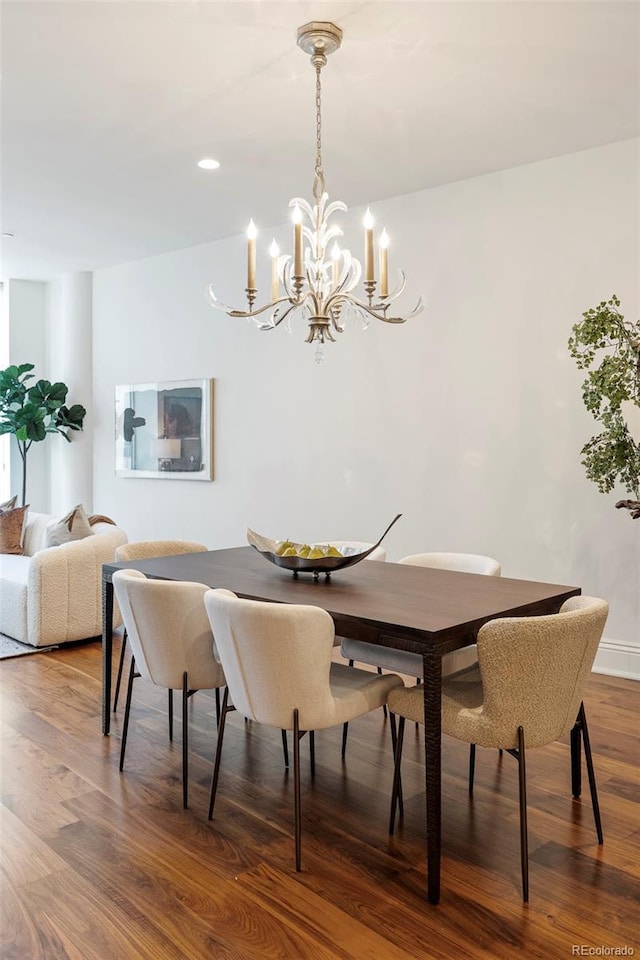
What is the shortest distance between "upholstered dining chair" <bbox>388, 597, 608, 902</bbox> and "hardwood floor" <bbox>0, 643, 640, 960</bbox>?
217mm

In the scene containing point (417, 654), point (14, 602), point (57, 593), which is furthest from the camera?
point (14, 602)

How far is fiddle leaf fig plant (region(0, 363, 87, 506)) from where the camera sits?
7.26 m

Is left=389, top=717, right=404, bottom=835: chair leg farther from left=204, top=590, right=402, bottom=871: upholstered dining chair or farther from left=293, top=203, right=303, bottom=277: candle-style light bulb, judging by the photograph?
left=293, top=203, right=303, bottom=277: candle-style light bulb

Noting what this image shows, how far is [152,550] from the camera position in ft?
12.2

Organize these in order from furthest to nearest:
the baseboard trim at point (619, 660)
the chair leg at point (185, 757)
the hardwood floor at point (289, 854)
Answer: the baseboard trim at point (619, 660), the chair leg at point (185, 757), the hardwood floor at point (289, 854)

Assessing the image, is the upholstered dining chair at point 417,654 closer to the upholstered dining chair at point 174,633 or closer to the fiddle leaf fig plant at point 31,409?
the upholstered dining chair at point 174,633

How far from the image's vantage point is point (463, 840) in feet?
8.01

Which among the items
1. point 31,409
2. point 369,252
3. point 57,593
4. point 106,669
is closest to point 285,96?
point 369,252

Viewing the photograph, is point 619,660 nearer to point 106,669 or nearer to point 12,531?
point 106,669

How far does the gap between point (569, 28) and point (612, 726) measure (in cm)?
297

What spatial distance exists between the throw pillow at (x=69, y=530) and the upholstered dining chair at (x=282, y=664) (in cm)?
288

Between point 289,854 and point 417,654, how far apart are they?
821 millimetres

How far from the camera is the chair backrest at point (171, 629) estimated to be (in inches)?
106

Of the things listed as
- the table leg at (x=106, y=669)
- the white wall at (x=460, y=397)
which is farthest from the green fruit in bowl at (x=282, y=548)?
the white wall at (x=460, y=397)
